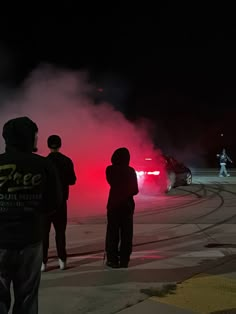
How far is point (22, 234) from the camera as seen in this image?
349 centimetres

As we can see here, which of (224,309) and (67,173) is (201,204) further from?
(224,309)

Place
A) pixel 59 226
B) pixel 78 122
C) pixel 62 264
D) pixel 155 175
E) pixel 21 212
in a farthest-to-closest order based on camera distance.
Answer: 1. pixel 78 122
2. pixel 155 175
3. pixel 62 264
4. pixel 59 226
5. pixel 21 212

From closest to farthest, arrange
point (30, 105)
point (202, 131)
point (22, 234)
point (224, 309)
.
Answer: point (22, 234)
point (224, 309)
point (30, 105)
point (202, 131)

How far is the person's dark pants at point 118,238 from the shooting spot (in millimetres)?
6621

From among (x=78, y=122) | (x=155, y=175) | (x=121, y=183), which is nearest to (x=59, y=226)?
(x=121, y=183)

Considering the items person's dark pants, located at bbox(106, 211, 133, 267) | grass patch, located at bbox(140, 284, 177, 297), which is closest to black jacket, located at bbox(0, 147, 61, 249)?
grass patch, located at bbox(140, 284, 177, 297)

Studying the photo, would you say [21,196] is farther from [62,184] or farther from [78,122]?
[78,122]

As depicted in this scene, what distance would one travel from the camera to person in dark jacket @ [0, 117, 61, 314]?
3.49 meters

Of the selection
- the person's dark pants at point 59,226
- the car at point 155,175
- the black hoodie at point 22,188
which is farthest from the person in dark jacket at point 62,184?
the car at point 155,175

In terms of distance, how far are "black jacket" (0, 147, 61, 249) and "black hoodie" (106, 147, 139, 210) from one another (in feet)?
10.3

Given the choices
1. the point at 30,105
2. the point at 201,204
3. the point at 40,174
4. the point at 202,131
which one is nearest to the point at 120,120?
the point at 30,105

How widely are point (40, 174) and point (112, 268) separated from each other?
3278 millimetres

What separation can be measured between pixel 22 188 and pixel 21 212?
0.16 meters

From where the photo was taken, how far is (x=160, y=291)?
216 inches
